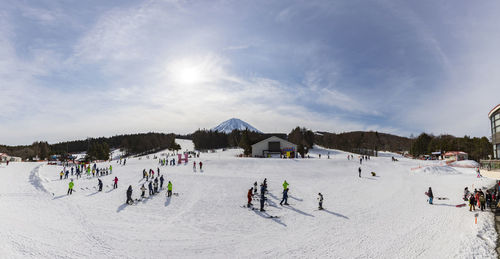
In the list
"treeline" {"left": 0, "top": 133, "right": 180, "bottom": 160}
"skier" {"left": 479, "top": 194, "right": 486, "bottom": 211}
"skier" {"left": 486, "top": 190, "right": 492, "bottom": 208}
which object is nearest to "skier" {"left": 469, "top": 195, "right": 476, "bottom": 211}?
"skier" {"left": 479, "top": 194, "right": 486, "bottom": 211}

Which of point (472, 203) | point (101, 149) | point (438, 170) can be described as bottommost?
point (472, 203)

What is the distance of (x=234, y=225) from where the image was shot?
14.7 meters

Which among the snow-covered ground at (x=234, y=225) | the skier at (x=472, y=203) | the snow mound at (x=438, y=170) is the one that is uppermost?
the snow mound at (x=438, y=170)

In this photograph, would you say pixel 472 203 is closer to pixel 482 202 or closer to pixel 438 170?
pixel 482 202

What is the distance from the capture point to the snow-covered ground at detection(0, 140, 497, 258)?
36.4ft

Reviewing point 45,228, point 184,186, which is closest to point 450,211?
point 184,186

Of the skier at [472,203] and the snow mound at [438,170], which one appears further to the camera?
the snow mound at [438,170]

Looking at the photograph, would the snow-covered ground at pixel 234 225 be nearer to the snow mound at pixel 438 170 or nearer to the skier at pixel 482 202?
the skier at pixel 482 202

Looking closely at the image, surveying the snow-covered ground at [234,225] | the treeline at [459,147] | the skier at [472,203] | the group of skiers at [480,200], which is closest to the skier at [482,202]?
the group of skiers at [480,200]

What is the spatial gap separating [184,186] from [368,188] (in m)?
19.7

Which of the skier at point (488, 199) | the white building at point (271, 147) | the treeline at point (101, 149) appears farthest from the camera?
the treeline at point (101, 149)

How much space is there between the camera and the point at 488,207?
61.3 feet

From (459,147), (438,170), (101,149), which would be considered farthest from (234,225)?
(459,147)

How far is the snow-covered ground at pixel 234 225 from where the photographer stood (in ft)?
36.4
